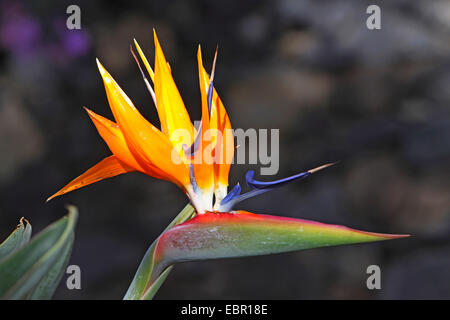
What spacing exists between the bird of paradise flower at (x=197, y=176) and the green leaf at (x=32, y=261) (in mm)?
180

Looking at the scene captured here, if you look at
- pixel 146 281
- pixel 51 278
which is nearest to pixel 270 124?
pixel 146 281

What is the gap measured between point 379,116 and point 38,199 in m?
2.17

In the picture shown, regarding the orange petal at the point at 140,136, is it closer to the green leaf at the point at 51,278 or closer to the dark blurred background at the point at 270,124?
the green leaf at the point at 51,278

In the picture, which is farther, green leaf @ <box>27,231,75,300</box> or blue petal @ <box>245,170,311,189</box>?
blue petal @ <box>245,170,311,189</box>

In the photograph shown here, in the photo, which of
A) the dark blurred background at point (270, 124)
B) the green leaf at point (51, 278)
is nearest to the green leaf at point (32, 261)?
the green leaf at point (51, 278)

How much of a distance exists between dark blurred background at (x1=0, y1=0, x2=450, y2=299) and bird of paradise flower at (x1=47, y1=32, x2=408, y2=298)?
7.07ft

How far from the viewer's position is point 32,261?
0.50 m

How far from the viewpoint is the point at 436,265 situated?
2973 millimetres

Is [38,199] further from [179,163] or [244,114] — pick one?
[179,163]

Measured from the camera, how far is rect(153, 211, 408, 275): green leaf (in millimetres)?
632

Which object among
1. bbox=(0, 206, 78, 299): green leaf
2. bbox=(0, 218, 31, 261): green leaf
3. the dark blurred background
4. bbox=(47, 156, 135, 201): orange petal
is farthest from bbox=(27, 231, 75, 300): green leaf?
the dark blurred background

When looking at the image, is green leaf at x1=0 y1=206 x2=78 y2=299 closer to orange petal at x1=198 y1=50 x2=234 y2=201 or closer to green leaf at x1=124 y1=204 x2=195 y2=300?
green leaf at x1=124 y1=204 x2=195 y2=300

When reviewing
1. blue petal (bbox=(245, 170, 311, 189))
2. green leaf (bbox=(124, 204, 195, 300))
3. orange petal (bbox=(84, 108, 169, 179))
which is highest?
orange petal (bbox=(84, 108, 169, 179))
